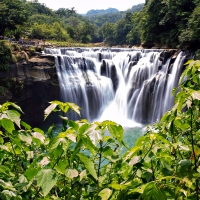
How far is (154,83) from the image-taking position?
14.0 metres

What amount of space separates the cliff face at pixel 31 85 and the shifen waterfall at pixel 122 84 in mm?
724

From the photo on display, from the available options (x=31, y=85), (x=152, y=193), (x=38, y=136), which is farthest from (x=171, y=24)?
(x=152, y=193)

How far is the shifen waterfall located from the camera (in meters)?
13.8

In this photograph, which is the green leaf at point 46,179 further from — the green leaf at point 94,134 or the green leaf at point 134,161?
the green leaf at point 134,161

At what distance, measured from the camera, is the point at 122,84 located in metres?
15.9

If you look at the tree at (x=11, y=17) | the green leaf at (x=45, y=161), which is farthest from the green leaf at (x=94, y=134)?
the tree at (x=11, y=17)

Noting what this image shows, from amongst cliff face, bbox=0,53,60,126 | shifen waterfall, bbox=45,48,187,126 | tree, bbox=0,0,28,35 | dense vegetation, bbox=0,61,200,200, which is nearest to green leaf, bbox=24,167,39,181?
dense vegetation, bbox=0,61,200,200

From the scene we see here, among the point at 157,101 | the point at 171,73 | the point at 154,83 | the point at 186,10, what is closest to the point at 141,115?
the point at 157,101

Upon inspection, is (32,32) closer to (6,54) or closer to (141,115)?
(6,54)

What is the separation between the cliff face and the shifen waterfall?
2.38 feet

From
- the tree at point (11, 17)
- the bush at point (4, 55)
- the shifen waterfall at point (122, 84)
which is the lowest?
the shifen waterfall at point (122, 84)

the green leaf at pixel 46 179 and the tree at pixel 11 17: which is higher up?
the tree at pixel 11 17

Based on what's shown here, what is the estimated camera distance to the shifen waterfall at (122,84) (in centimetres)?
1381

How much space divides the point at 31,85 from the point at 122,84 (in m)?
6.65
